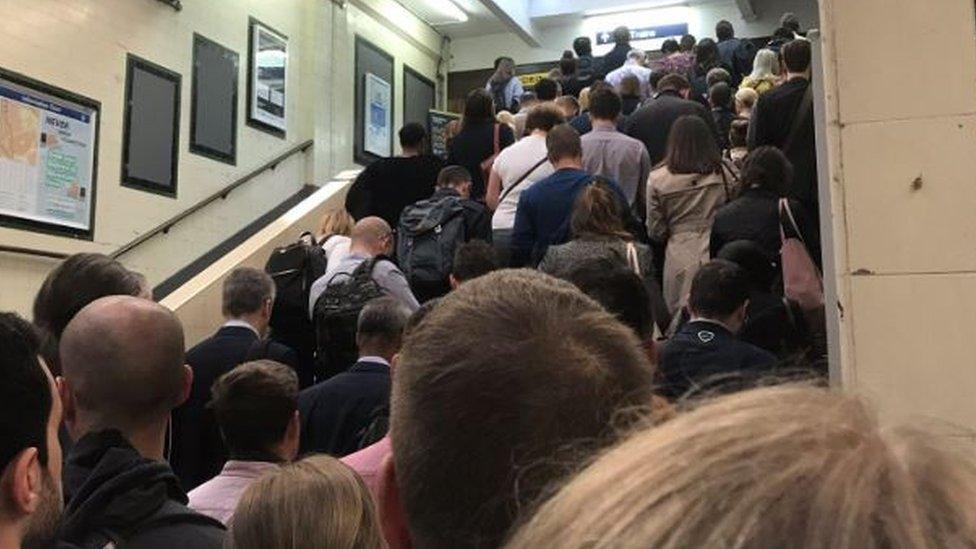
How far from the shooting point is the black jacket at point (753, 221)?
4.38m

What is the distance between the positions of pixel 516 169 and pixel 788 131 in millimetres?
1567

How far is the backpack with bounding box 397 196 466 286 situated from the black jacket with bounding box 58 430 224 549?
3.53 m

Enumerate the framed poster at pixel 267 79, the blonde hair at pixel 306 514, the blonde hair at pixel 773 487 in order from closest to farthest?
1. the blonde hair at pixel 773 487
2. the blonde hair at pixel 306 514
3. the framed poster at pixel 267 79

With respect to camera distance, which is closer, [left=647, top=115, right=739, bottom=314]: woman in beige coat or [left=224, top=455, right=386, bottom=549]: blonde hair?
[left=224, top=455, right=386, bottom=549]: blonde hair

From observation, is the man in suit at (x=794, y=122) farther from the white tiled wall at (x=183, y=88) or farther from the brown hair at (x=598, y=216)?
the white tiled wall at (x=183, y=88)

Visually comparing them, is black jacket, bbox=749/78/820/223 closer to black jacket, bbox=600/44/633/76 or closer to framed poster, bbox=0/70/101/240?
black jacket, bbox=600/44/633/76

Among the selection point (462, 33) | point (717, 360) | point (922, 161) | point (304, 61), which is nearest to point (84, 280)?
point (717, 360)

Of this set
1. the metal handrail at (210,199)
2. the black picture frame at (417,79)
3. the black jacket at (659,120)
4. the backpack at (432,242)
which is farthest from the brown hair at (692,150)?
the black picture frame at (417,79)

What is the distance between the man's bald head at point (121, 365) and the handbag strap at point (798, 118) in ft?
13.1

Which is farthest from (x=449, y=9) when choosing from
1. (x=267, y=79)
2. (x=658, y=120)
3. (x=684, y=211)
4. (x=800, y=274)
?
(x=800, y=274)

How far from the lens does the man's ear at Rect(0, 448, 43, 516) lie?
60.0 inches

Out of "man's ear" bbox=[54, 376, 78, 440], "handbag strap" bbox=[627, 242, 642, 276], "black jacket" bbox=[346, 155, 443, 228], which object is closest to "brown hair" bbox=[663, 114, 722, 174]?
"handbag strap" bbox=[627, 242, 642, 276]

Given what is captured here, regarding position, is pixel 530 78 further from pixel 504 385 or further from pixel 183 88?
pixel 504 385

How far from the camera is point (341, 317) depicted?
15.5 feet
